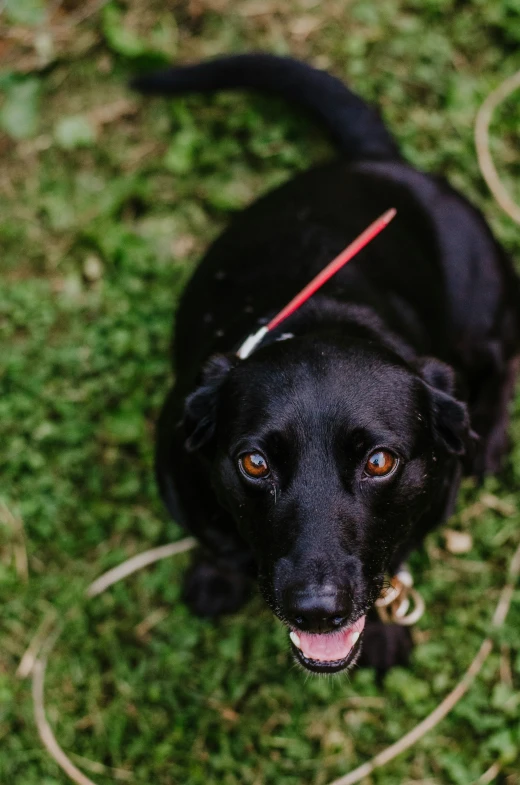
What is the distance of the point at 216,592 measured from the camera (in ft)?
13.0

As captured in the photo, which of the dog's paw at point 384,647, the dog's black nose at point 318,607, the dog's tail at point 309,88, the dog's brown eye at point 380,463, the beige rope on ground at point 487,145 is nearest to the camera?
the dog's black nose at point 318,607

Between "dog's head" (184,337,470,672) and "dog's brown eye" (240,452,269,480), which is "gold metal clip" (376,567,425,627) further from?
"dog's brown eye" (240,452,269,480)

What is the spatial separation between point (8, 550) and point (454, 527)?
7.18 feet

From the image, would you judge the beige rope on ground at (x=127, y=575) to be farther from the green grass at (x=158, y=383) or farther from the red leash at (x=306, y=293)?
the red leash at (x=306, y=293)

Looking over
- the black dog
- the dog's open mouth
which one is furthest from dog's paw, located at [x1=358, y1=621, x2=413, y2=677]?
the dog's open mouth

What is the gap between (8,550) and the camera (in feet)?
14.0

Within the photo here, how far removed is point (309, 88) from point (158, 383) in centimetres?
165

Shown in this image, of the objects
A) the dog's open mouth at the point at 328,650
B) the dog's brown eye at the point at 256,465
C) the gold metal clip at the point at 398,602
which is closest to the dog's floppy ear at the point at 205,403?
the dog's brown eye at the point at 256,465

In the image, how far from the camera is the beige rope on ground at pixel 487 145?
15.1 feet

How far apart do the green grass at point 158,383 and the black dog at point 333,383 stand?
0.29m

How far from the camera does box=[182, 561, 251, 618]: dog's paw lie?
13.0ft

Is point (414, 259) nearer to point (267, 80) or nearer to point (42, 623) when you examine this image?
point (267, 80)

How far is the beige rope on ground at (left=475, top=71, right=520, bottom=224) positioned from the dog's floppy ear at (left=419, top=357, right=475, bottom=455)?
6.57 ft

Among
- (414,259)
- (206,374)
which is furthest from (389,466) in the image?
(414,259)
